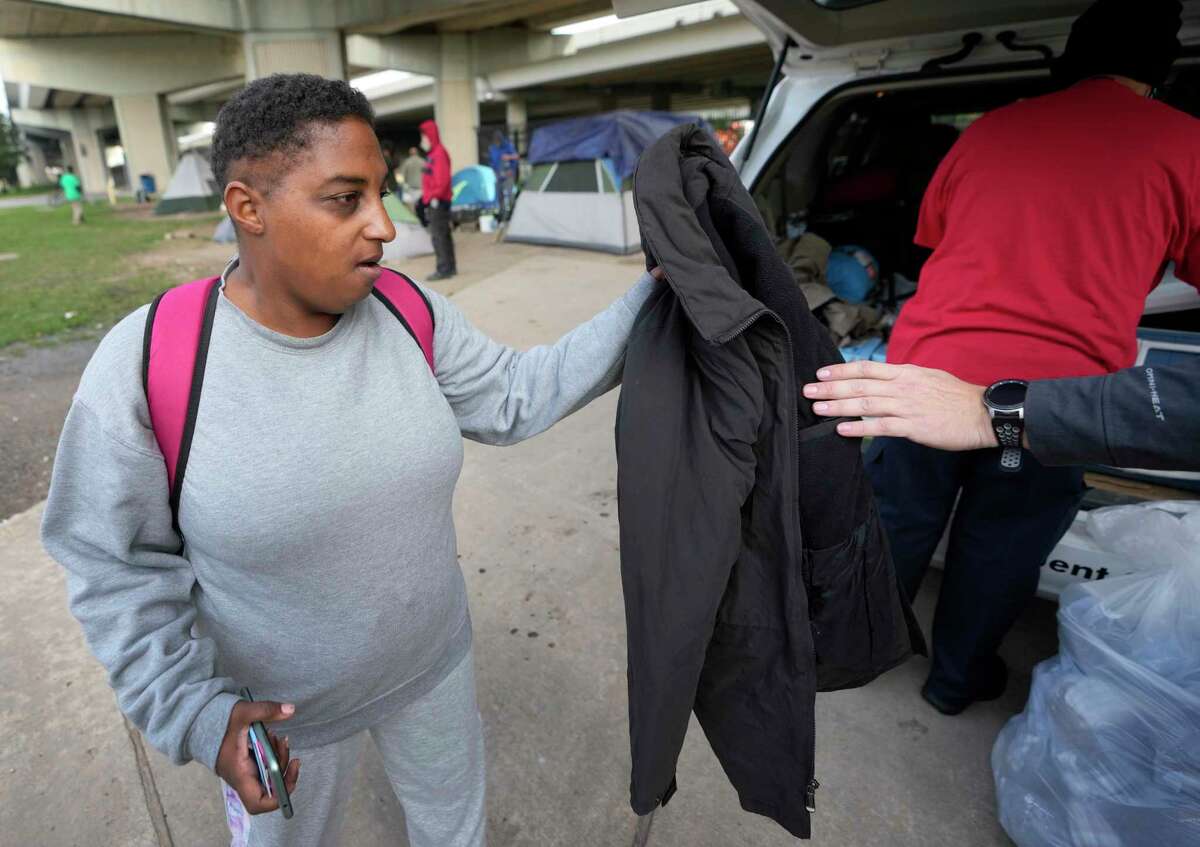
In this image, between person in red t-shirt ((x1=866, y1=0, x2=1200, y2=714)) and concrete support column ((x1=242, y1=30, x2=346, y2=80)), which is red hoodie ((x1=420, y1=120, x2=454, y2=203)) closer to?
person in red t-shirt ((x1=866, y1=0, x2=1200, y2=714))

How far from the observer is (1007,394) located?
4.26ft

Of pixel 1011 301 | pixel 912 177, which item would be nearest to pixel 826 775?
pixel 1011 301

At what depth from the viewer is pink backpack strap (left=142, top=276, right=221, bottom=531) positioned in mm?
1059

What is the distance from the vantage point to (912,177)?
14.2 feet

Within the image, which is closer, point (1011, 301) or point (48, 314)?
point (1011, 301)

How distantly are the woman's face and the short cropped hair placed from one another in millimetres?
19

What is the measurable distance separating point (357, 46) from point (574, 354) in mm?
24276

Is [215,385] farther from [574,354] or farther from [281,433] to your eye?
[574,354]

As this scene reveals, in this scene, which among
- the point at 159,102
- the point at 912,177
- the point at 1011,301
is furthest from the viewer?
the point at 159,102

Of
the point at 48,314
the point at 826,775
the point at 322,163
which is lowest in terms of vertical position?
the point at 826,775

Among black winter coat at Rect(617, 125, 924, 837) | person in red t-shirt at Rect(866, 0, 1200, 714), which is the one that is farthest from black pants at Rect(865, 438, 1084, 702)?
black winter coat at Rect(617, 125, 924, 837)

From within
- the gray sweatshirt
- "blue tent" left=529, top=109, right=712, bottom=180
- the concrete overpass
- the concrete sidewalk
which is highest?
the concrete overpass

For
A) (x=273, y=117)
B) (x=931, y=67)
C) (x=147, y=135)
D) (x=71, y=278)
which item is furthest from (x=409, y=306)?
(x=147, y=135)

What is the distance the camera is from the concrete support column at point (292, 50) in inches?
723
